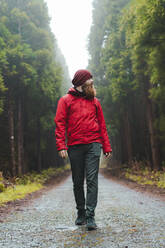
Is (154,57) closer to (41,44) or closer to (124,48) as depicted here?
(124,48)

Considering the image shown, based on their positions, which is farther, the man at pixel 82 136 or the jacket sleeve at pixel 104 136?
the jacket sleeve at pixel 104 136

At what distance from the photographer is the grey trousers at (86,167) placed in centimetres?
393

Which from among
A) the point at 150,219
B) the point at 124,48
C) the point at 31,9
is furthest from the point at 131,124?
the point at 150,219

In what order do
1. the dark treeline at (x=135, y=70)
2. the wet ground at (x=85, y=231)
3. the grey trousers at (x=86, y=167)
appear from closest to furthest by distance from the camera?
the wet ground at (x=85, y=231), the grey trousers at (x=86, y=167), the dark treeline at (x=135, y=70)

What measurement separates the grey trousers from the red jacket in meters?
0.10

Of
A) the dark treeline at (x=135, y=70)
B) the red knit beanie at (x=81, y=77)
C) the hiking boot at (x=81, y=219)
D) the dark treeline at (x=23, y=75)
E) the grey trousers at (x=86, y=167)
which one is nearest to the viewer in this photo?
the grey trousers at (x=86, y=167)

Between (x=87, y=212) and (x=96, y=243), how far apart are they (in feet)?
2.62

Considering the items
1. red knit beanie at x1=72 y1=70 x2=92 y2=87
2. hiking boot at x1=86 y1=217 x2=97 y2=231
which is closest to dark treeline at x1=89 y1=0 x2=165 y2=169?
red knit beanie at x1=72 y1=70 x2=92 y2=87

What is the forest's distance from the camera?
11227mm

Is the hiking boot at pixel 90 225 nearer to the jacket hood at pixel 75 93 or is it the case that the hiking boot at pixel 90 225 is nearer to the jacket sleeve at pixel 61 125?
the jacket sleeve at pixel 61 125

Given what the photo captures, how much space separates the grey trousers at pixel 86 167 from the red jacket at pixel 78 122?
0.32ft

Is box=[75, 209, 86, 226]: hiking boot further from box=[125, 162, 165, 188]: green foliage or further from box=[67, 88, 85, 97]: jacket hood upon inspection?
box=[125, 162, 165, 188]: green foliage

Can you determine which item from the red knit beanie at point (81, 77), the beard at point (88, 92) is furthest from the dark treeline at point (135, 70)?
the beard at point (88, 92)

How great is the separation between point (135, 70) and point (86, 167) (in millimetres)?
10976
